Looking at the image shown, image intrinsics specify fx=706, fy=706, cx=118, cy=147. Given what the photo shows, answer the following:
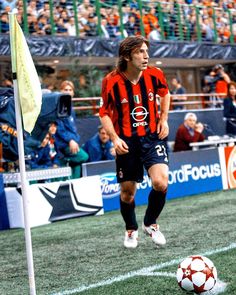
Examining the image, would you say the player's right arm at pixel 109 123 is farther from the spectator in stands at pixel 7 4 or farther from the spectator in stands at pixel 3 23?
the spectator in stands at pixel 3 23

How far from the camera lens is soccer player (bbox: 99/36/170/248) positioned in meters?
6.36

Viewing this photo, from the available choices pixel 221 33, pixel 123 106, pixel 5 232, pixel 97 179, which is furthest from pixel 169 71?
pixel 123 106

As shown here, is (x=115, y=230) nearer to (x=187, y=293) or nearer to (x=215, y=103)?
(x=187, y=293)

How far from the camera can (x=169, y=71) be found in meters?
24.1

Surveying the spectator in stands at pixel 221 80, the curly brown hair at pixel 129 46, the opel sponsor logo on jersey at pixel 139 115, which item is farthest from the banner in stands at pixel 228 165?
the spectator in stands at pixel 221 80

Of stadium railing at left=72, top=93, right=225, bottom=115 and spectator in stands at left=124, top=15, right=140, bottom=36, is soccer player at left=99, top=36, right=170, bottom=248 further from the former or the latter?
spectator in stands at left=124, top=15, right=140, bottom=36

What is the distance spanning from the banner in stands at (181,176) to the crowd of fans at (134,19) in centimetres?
541

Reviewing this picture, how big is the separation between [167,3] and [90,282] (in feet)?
52.1

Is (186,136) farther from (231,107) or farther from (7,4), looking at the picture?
(7,4)

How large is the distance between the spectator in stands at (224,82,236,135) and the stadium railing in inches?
128

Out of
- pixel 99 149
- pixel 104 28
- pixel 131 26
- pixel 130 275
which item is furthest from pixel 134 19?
pixel 130 275

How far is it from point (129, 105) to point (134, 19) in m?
12.7

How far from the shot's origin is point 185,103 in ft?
61.5

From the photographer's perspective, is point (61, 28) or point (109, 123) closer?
point (109, 123)
